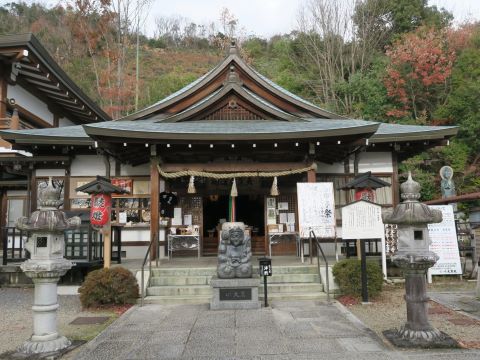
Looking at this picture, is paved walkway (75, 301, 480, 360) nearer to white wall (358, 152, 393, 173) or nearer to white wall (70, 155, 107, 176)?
white wall (70, 155, 107, 176)

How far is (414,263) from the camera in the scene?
5.96 metres

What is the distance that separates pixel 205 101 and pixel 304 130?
3756mm

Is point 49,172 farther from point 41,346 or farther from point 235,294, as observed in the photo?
point 41,346

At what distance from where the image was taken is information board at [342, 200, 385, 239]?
884 cm

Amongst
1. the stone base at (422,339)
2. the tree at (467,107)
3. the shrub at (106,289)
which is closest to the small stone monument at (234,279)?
the shrub at (106,289)

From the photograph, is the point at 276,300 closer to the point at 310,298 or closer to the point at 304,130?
the point at 310,298

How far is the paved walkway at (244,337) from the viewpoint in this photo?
5.43 metres

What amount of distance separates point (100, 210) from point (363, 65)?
1018 inches

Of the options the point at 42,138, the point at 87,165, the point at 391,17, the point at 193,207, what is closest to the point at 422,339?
the point at 193,207

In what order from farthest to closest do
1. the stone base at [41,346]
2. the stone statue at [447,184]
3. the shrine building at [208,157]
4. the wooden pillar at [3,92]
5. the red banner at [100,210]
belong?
the stone statue at [447,184], the wooden pillar at [3,92], the shrine building at [208,157], the red banner at [100,210], the stone base at [41,346]

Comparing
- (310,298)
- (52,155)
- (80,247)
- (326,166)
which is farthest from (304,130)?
(52,155)

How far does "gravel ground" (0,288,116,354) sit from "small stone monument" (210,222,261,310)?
2251mm

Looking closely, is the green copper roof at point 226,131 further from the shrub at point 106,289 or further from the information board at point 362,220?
the shrub at point 106,289

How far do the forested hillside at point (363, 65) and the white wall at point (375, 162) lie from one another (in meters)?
6.95
